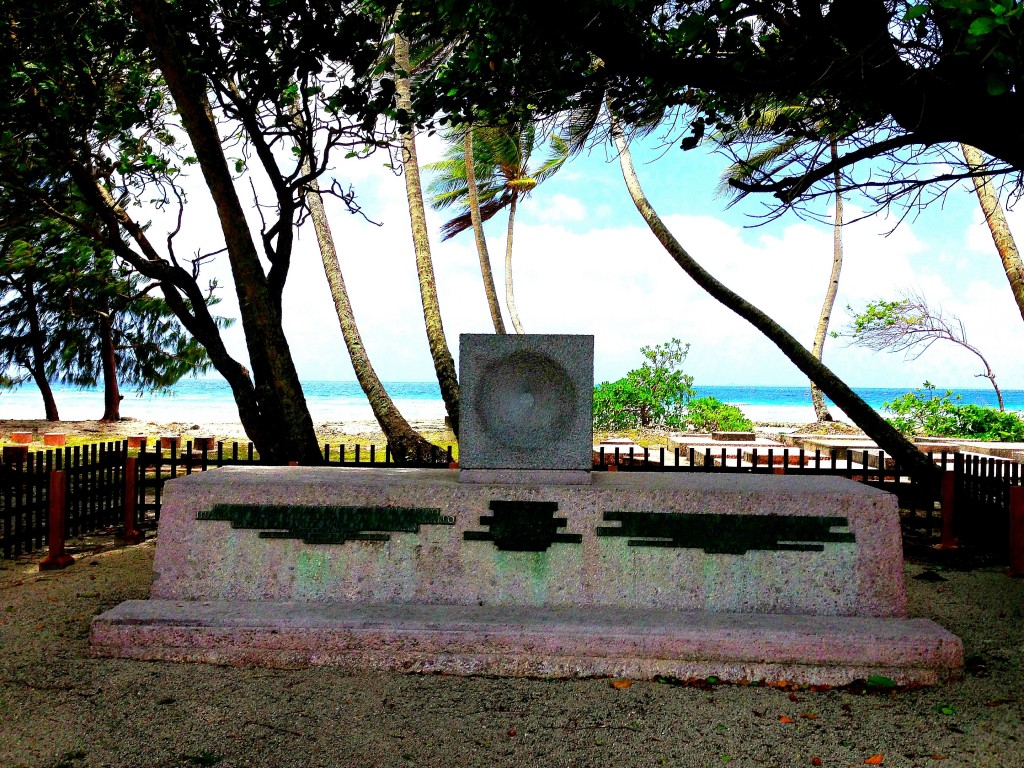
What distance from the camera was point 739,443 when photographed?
15.5m

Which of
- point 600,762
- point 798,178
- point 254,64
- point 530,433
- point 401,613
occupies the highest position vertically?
point 254,64

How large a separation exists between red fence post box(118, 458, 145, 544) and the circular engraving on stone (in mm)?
4488

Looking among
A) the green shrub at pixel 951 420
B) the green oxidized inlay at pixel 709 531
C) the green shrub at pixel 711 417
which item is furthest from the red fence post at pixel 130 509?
the green shrub at pixel 951 420

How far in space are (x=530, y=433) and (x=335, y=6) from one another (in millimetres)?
5546

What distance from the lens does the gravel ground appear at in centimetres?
358

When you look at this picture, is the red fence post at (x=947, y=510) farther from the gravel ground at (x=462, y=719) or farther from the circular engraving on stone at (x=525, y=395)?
the circular engraving on stone at (x=525, y=395)

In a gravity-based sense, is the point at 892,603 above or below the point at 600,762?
above

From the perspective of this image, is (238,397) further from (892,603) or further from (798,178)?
(892,603)

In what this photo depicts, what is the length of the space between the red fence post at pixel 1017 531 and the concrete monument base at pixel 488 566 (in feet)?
8.89

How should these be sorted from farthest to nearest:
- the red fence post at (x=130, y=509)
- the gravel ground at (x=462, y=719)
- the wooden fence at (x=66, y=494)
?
the red fence post at (x=130, y=509) < the wooden fence at (x=66, y=494) < the gravel ground at (x=462, y=719)

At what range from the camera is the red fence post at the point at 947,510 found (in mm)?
7715

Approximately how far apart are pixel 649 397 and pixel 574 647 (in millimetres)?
14883

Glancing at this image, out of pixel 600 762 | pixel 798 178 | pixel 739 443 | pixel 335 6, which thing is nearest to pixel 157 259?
pixel 335 6

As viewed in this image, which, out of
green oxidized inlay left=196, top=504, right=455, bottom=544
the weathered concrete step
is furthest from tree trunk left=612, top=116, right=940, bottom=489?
green oxidized inlay left=196, top=504, right=455, bottom=544
